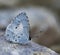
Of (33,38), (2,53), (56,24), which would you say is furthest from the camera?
(56,24)

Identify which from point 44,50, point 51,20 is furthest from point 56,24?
point 44,50

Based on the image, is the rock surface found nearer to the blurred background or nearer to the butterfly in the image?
the butterfly

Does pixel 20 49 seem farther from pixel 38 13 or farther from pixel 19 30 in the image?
pixel 38 13

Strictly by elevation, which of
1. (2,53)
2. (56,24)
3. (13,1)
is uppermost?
(13,1)

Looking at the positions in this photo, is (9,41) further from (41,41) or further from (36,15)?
(36,15)

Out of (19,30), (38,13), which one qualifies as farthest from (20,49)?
(38,13)

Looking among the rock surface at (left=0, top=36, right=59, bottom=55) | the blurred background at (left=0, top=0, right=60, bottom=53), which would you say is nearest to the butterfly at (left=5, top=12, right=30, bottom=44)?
the rock surface at (left=0, top=36, right=59, bottom=55)

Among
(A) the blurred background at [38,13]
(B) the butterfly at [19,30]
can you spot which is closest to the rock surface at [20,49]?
(B) the butterfly at [19,30]
